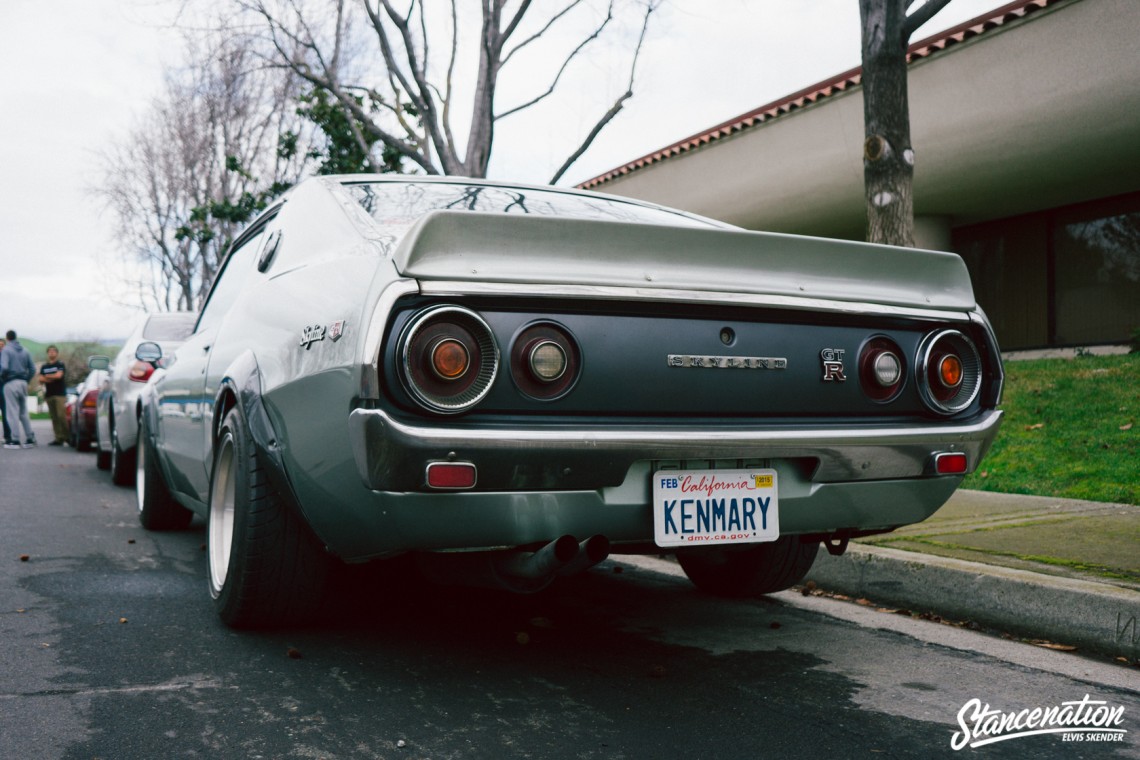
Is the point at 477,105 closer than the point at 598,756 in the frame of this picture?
No

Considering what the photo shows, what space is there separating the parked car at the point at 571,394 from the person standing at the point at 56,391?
13.7 meters

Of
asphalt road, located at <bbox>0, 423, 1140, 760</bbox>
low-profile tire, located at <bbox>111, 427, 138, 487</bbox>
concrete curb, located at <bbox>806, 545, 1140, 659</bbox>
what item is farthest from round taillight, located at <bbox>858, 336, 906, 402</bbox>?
low-profile tire, located at <bbox>111, 427, 138, 487</bbox>

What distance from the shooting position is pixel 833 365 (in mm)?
2908

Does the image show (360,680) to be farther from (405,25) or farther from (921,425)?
(405,25)

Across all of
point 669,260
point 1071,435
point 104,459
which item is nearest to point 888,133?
point 1071,435

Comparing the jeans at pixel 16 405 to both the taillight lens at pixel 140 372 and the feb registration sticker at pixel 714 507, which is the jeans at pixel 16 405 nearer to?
the taillight lens at pixel 140 372

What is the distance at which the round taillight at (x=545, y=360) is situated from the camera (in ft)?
8.27

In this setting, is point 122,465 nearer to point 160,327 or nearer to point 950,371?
point 160,327

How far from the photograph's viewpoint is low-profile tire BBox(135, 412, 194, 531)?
5680mm

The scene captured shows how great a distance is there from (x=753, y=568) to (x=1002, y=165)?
902 cm

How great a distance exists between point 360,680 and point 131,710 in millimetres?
616

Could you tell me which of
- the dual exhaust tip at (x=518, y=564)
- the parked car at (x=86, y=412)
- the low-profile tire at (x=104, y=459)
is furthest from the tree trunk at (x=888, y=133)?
the parked car at (x=86, y=412)

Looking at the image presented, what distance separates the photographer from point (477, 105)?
12703 millimetres

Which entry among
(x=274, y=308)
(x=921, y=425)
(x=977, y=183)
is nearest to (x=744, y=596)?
(x=921, y=425)
